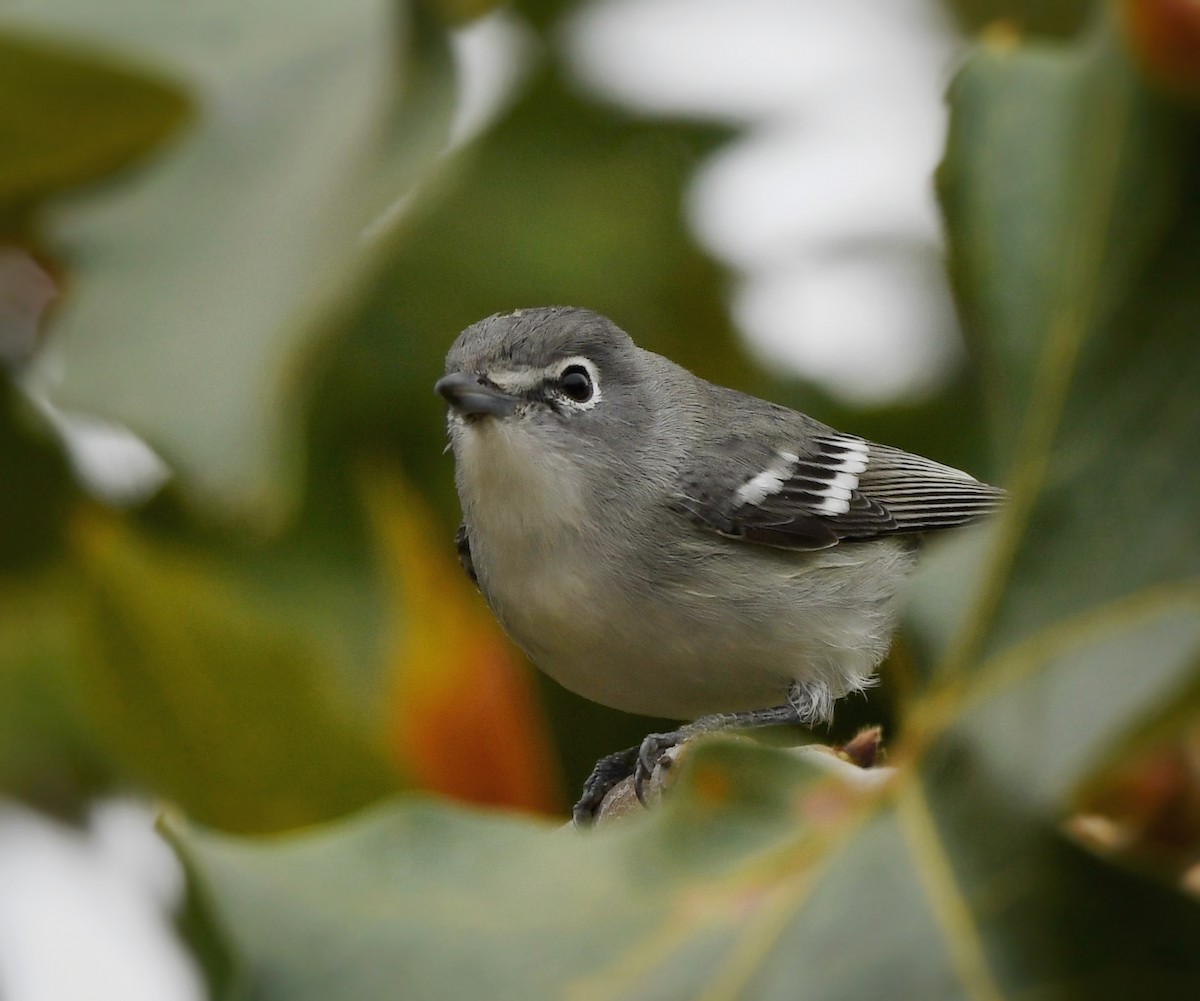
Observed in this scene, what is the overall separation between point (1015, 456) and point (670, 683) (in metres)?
1.53

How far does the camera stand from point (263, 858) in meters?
0.86

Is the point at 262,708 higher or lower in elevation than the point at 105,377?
lower

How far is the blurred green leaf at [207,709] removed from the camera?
1137 millimetres

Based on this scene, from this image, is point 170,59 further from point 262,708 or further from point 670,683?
point 670,683

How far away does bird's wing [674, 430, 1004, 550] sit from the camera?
2574 mm

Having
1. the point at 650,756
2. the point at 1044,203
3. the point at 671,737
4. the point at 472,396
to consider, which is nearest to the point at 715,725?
the point at 671,737

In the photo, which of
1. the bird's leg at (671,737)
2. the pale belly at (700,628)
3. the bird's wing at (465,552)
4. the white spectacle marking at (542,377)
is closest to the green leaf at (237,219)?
the bird's leg at (671,737)

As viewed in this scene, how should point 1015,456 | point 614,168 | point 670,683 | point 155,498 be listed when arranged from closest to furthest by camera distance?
1. point 1015,456
2. point 155,498
3. point 614,168
4. point 670,683

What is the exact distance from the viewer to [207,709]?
3.73 feet

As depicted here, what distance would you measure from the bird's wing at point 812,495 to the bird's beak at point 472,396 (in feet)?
1.68

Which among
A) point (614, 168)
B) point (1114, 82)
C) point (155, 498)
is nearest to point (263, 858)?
point (1114, 82)

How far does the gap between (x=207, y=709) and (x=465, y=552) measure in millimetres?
1438

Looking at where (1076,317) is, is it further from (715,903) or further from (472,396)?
(472,396)

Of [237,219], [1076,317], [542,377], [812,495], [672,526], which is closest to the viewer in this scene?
[1076,317]
